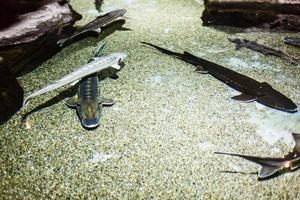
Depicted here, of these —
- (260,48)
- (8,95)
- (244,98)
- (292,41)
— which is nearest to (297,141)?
(244,98)

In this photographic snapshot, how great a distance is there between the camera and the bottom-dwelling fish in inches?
103

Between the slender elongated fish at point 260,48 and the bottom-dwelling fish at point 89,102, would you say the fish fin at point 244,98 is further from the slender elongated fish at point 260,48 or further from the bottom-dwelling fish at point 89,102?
the bottom-dwelling fish at point 89,102

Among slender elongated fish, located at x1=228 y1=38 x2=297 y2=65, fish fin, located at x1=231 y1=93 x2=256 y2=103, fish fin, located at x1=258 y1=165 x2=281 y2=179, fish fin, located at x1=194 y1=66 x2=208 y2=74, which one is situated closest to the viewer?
fish fin, located at x1=258 y1=165 x2=281 y2=179

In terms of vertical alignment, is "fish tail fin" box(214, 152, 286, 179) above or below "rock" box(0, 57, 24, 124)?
below

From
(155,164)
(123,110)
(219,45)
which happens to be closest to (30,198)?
(155,164)

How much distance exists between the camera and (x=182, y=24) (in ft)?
16.3

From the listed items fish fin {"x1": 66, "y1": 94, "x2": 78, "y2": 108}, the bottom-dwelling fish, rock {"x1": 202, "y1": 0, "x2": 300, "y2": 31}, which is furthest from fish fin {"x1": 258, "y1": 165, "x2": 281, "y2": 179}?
rock {"x1": 202, "y1": 0, "x2": 300, "y2": 31}

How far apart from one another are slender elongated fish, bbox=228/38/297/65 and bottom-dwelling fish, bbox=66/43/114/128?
2344 millimetres

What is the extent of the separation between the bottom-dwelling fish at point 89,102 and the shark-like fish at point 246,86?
1.32 m

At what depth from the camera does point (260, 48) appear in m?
Answer: 4.05

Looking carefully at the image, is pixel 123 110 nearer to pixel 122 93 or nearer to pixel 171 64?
pixel 122 93

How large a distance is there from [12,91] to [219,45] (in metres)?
2.99

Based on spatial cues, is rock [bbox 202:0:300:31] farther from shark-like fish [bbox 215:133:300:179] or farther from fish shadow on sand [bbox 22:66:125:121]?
shark-like fish [bbox 215:133:300:179]

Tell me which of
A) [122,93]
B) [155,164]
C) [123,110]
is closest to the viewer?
[155,164]
